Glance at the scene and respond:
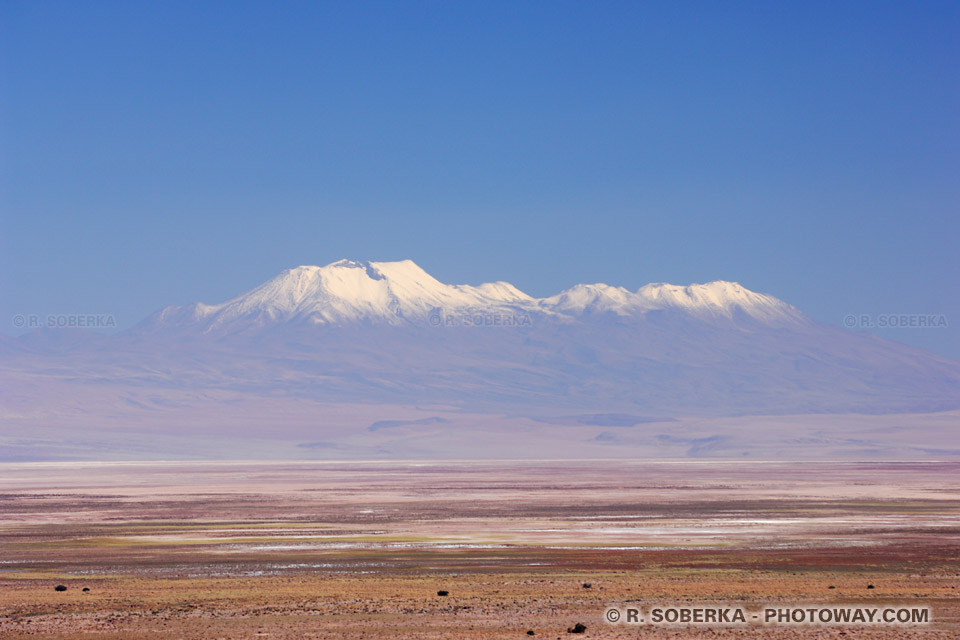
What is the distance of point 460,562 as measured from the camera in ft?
121

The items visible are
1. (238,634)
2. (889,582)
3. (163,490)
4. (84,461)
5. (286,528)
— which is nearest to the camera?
(238,634)

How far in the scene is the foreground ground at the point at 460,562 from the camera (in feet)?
89.4

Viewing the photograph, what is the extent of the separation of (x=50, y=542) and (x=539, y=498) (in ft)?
100

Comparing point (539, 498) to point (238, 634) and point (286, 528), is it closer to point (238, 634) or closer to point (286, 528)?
point (286, 528)

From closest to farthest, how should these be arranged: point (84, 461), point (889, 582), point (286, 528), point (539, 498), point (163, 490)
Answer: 1. point (889, 582)
2. point (286, 528)
3. point (539, 498)
4. point (163, 490)
5. point (84, 461)

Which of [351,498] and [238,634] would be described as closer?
[238,634]

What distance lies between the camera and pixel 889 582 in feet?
104

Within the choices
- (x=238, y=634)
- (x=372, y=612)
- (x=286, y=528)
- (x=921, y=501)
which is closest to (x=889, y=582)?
(x=372, y=612)

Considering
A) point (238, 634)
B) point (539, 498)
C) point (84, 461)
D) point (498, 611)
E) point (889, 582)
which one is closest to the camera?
point (238, 634)

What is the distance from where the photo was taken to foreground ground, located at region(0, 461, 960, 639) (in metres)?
27.2

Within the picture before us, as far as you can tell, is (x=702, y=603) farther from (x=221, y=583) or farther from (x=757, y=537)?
(x=757, y=537)

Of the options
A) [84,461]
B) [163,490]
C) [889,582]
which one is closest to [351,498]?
[163,490]

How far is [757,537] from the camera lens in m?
43.6

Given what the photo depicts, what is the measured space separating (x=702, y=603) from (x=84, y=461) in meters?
152
